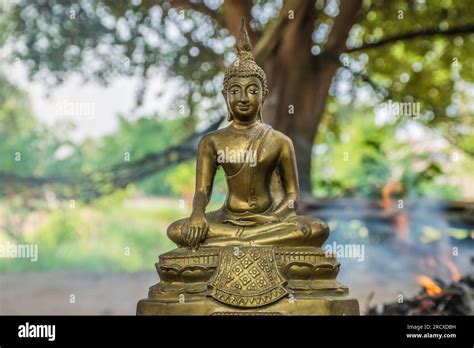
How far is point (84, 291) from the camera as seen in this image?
12.0 meters

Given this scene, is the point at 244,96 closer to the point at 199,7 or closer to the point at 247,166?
the point at 247,166

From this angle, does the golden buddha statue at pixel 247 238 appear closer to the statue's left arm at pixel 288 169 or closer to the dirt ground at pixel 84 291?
the statue's left arm at pixel 288 169

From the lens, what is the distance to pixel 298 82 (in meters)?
11.0

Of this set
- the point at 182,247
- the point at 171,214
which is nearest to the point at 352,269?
the point at 171,214

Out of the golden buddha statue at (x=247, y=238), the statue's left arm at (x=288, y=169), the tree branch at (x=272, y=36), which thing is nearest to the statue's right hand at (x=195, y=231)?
the golden buddha statue at (x=247, y=238)

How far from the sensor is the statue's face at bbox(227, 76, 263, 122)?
6.91 m

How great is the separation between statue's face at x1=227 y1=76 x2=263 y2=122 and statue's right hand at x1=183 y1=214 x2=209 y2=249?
0.85 m

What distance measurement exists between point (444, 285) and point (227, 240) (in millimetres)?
4276

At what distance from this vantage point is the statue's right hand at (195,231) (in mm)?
6566

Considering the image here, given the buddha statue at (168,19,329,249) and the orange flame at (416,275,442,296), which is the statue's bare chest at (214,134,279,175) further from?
the orange flame at (416,275,442,296)

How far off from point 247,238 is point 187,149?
18.8 ft

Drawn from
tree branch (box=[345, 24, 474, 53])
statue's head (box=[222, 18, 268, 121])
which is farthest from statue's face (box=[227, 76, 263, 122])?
tree branch (box=[345, 24, 474, 53])

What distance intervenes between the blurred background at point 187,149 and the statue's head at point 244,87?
423cm
